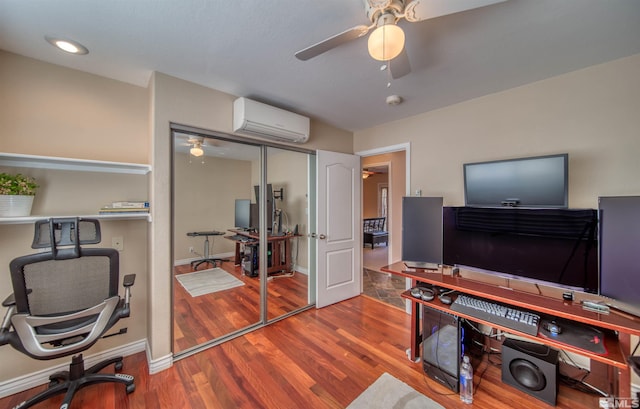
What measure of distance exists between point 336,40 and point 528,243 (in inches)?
79.2

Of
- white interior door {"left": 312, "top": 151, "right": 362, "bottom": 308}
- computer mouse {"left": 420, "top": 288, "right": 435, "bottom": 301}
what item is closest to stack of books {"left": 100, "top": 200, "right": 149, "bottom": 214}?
white interior door {"left": 312, "top": 151, "right": 362, "bottom": 308}

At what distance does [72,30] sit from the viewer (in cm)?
150

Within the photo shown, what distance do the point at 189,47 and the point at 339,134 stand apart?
214 centimetres

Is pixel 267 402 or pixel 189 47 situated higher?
pixel 189 47

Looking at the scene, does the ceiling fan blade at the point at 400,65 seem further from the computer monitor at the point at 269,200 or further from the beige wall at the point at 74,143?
the beige wall at the point at 74,143

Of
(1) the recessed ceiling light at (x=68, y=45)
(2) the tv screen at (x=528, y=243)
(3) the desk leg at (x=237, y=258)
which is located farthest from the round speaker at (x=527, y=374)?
(1) the recessed ceiling light at (x=68, y=45)

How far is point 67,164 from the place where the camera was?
185 centimetres

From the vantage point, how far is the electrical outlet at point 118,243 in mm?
2105

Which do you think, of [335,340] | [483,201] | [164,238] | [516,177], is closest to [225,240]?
[164,238]

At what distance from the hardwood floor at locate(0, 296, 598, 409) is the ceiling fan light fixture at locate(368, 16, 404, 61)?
7.24 ft

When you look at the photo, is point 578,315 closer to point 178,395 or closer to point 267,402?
point 267,402

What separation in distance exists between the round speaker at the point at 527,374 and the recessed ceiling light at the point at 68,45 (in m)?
3.87

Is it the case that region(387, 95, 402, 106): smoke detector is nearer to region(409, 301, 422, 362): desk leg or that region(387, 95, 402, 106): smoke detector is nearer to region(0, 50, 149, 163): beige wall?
region(409, 301, 422, 362): desk leg

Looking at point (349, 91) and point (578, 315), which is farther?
point (349, 91)
